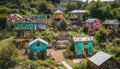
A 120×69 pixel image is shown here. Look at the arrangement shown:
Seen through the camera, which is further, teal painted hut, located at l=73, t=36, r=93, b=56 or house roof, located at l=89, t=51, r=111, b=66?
teal painted hut, located at l=73, t=36, r=93, b=56

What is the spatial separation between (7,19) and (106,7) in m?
21.0

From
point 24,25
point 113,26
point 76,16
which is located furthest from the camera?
point 76,16

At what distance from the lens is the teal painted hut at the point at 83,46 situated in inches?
1406

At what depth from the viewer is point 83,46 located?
118 feet

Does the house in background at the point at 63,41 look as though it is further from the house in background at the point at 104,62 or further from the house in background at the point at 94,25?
the house in background at the point at 104,62

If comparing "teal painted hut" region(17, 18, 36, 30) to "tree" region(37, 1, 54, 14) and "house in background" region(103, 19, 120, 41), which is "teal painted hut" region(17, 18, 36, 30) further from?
"tree" region(37, 1, 54, 14)

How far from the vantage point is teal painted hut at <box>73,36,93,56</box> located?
35719 millimetres

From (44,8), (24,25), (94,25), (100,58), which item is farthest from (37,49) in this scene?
(44,8)

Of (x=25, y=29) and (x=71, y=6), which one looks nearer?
(x=25, y=29)

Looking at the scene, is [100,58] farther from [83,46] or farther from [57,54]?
[57,54]

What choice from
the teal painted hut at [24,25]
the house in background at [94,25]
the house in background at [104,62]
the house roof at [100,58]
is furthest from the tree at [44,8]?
the house in background at [104,62]

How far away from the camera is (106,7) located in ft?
189

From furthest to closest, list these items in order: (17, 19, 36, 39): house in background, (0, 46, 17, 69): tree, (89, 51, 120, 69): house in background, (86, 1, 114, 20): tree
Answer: (86, 1, 114, 20): tree → (17, 19, 36, 39): house in background → (0, 46, 17, 69): tree → (89, 51, 120, 69): house in background

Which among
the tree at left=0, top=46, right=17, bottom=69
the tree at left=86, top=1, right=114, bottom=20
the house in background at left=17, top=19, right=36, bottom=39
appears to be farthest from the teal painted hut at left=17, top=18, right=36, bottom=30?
the tree at left=86, top=1, right=114, bottom=20
